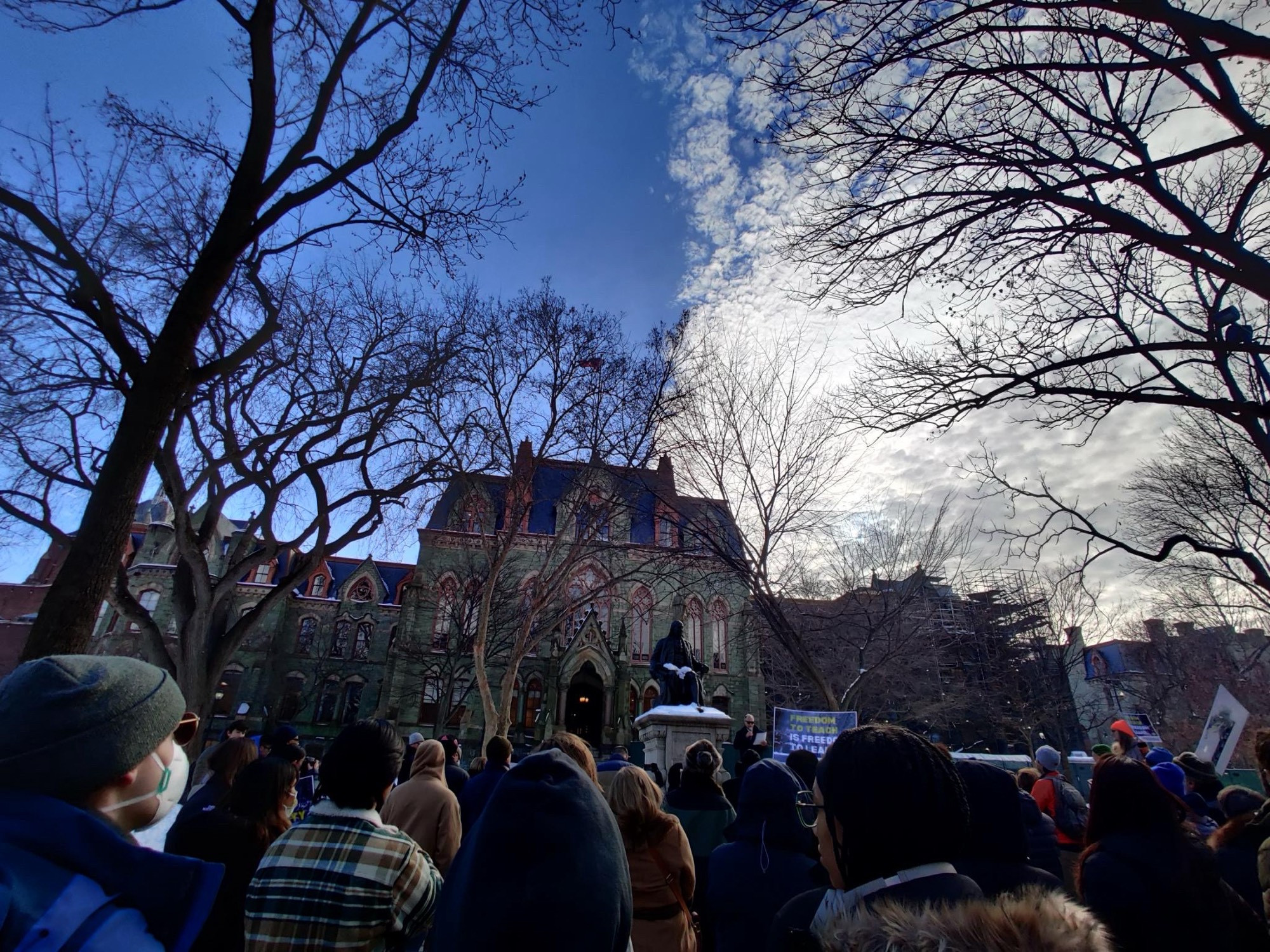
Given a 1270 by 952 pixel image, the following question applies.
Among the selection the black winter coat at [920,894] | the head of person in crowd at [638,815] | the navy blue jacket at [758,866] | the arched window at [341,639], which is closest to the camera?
the black winter coat at [920,894]

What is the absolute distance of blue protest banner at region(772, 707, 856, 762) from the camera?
12078 millimetres

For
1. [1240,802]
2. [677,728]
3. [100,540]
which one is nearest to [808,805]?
[1240,802]

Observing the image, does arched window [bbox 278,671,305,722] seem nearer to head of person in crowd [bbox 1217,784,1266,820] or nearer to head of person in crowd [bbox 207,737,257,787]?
head of person in crowd [bbox 207,737,257,787]

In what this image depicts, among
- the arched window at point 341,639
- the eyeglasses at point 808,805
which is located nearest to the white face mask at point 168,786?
the eyeglasses at point 808,805

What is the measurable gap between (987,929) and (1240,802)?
4236mm

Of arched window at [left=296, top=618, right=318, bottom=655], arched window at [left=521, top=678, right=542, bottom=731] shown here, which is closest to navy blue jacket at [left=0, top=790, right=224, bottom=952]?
arched window at [left=521, top=678, right=542, bottom=731]

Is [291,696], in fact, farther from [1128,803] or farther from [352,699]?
[1128,803]

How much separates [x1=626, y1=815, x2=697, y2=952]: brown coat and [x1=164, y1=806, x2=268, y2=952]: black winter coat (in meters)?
1.76

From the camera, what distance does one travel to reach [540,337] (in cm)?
1511

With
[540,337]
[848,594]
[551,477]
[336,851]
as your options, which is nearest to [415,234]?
[540,337]

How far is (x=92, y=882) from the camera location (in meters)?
1.22

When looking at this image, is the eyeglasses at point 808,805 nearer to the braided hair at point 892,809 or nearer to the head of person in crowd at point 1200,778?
the braided hair at point 892,809

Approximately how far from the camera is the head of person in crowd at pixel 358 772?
7.86 feet

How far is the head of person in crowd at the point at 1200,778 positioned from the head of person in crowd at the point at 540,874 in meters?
7.16
